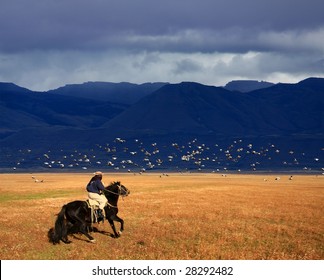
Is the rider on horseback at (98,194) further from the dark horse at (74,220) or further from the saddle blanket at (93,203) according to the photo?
the dark horse at (74,220)

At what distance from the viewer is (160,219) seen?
3234 centimetres

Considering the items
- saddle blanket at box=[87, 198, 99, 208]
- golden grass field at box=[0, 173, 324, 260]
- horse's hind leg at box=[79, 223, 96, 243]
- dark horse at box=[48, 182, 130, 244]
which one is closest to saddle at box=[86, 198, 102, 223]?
saddle blanket at box=[87, 198, 99, 208]

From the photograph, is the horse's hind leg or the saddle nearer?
the horse's hind leg

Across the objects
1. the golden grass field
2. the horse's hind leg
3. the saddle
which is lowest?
the golden grass field

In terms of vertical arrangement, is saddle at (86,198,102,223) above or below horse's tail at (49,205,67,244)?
above

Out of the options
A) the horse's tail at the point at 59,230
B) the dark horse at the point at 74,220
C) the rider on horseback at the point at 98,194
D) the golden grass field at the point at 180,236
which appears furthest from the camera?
the rider on horseback at the point at 98,194

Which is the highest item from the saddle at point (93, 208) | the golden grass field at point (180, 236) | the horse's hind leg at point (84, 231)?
the saddle at point (93, 208)

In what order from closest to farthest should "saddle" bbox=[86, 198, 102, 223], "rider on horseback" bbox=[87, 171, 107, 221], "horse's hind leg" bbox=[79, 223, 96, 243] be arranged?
"horse's hind leg" bbox=[79, 223, 96, 243] < "saddle" bbox=[86, 198, 102, 223] < "rider on horseback" bbox=[87, 171, 107, 221]

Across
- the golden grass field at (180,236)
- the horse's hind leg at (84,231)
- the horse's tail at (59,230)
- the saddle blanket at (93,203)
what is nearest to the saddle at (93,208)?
the saddle blanket at (93,203)

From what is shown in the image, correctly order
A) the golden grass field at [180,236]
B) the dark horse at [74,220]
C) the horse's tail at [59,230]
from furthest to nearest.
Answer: the dark horse at [74,220], the horse's tail at [59,230], the golden grass field at [180,236]

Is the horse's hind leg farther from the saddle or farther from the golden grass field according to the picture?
the saddle

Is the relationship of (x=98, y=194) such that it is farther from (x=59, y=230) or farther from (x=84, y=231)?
(x=59, y=230)

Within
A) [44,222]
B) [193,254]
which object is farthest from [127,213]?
[193,254]
